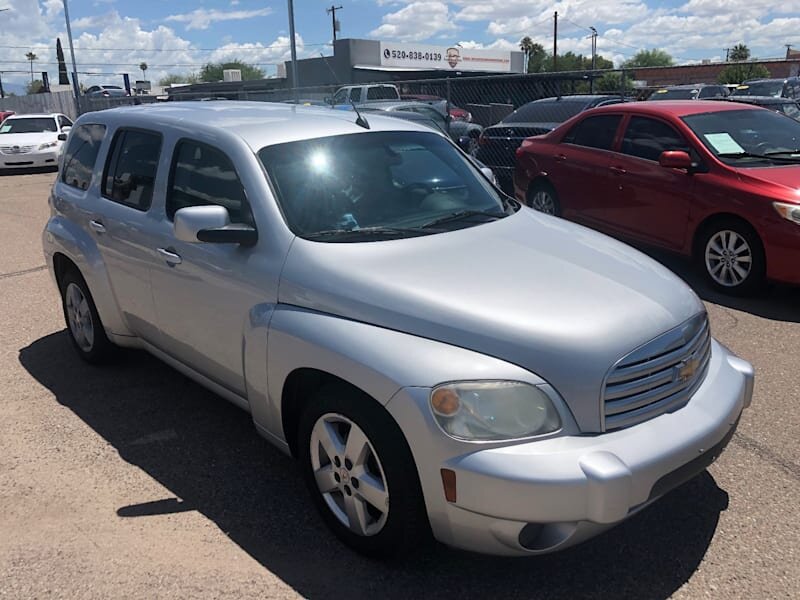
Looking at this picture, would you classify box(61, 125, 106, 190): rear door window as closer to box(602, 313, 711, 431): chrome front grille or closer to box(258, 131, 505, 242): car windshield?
box(258, 131, 505, 242): car windshield

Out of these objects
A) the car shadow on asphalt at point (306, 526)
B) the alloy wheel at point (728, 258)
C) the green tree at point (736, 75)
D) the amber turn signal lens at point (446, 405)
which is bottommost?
the car shadow on asphalt at point (306, 526)

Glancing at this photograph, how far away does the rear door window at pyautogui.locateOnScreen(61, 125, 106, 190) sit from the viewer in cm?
479

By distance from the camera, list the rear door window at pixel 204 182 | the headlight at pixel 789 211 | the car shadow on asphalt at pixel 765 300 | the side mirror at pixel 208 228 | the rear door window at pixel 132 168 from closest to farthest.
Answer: the side mirror at pixel 208 228 < the rear door window at pixel 204 182 < the rear door window at pixel 132 168 < the headlight at pixel 789 211 < the car shadow on asphalt at pixel 765 300

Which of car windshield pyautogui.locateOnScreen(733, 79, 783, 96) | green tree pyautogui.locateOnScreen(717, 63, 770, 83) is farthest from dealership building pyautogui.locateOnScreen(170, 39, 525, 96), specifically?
car windshield pyautogui.locateOnScreen(733, 79, 783, 96)

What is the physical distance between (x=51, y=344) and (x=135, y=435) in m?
2.04

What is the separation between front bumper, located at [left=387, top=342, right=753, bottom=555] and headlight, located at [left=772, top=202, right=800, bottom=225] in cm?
386

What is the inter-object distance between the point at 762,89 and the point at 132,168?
2199cm

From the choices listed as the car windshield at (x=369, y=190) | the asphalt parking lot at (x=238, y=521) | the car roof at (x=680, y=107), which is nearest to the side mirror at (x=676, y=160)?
the car roof at (x=680, y=107)

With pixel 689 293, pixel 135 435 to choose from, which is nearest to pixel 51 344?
pixel 135 435

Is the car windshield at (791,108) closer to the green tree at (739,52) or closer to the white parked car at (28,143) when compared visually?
the white parked car at (28,143)

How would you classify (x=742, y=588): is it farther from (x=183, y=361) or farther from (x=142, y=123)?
(x=142, y=123)

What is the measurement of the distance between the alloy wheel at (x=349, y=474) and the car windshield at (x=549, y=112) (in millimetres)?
10849

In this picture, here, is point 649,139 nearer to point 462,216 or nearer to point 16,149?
point 462,216

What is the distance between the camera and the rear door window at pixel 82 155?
4785mm
